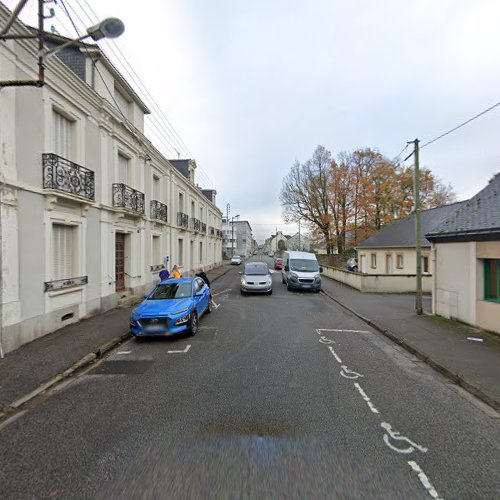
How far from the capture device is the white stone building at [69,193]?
6.00 metres

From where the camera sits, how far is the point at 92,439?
3.10 metres

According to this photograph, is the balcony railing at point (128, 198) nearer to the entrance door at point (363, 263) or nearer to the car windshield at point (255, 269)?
the car windshield at point (255, 269)

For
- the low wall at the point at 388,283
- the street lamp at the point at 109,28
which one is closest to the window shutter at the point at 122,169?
the street lamp at the point at 109,28

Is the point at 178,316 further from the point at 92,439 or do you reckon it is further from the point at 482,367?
the point at 482,367

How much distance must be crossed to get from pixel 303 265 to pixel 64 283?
12083 mm

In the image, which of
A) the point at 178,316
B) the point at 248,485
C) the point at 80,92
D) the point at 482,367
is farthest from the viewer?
the point at 80,92

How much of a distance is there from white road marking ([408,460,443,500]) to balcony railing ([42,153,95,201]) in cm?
885

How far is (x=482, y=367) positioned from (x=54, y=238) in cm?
1054

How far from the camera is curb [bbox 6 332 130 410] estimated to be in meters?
3.92

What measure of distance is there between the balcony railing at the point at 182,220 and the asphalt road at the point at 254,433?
13.0 meters

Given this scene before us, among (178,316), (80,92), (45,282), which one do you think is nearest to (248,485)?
(178,316)

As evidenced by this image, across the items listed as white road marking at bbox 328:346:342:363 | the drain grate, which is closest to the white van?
white road marking at bbox 328:346:342:363

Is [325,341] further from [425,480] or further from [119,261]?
[119,261]

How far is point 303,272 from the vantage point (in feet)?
51.1
